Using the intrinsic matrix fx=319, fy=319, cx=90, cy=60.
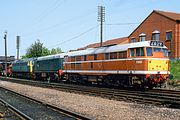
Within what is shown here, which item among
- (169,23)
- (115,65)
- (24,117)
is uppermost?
(169,23)

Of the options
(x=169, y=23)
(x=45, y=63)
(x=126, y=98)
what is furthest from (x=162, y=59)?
(x=169, y=23)

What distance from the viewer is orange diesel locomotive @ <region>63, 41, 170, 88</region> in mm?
20969

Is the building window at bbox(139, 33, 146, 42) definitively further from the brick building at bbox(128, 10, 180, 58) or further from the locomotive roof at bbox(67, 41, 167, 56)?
the locomotive roof at bbox(67, 41, 167, 56)

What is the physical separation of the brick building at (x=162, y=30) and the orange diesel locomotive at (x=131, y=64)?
24.9 metres

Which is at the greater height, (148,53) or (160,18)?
(160,18)

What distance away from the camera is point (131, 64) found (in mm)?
21766

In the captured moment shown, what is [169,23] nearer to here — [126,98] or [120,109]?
[126,98]

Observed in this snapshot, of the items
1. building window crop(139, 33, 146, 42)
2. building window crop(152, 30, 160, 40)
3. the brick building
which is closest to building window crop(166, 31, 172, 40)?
the brick building

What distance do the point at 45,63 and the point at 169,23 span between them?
73.8 feet

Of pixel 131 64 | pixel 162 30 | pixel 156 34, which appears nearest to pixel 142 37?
pixel 156 34

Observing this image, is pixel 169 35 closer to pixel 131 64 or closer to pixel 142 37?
pixel 142 37

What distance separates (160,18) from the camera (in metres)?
54.1

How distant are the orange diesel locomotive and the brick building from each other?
24.9 metres

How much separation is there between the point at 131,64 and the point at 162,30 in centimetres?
3298
